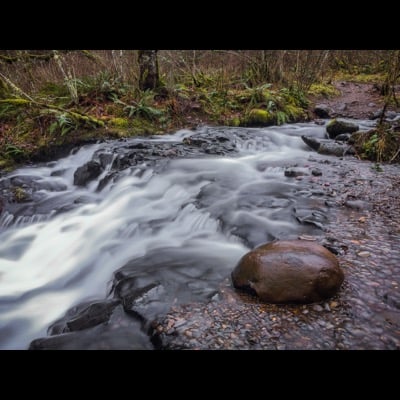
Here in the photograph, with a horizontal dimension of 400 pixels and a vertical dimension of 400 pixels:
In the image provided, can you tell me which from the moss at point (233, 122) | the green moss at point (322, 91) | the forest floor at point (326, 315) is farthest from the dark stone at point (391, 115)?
the forest floor at point (326, 315)

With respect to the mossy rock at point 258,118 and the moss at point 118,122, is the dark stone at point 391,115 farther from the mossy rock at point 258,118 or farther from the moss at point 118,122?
the moss at point 118,122

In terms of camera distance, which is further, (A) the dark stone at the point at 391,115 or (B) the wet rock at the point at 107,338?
(A) the dark stone at the point at 391,115

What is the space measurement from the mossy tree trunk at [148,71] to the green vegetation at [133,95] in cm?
3

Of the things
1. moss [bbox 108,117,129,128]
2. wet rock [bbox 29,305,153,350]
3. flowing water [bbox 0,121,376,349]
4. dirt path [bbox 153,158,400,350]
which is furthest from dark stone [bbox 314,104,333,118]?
wet rock [bbox 29,305,153,350]

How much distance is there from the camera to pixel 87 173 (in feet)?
22.3

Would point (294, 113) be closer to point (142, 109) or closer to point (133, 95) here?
point (142, 109)

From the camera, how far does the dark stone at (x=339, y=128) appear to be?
8.55 meters

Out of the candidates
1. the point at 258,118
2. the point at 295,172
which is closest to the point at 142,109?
the point at 258,118

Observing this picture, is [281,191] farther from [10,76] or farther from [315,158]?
[10,76]

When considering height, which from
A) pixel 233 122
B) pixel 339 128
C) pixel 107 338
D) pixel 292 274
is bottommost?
pixel 107 338

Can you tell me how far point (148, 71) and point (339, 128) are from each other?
5.59 metres
